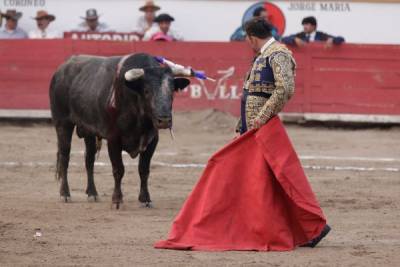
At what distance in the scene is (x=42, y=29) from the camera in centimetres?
1723

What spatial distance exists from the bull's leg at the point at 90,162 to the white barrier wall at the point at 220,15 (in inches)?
304

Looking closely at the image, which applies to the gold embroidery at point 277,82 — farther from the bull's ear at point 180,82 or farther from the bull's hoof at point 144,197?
the bull's hoof at point 144,197

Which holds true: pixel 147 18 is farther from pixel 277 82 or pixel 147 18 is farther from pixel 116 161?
pixel 277 82

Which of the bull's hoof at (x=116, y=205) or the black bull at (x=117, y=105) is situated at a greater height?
the black bull at (x=117, y=105)

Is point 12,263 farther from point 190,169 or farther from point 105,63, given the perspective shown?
point 190,169

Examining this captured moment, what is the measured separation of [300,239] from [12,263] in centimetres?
189

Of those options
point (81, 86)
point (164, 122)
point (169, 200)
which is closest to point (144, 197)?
point (169, 200)

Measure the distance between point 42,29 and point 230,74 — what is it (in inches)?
115

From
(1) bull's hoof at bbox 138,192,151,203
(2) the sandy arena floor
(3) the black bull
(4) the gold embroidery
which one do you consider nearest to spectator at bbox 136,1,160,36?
(2) the sandy arena floor

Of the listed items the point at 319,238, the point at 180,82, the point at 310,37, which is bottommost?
the point at 319,238

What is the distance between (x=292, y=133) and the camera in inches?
624

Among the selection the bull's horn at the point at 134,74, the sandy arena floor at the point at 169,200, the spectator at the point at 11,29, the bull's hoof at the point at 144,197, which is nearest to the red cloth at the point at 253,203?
the sandy arena floor at the point at 169,200

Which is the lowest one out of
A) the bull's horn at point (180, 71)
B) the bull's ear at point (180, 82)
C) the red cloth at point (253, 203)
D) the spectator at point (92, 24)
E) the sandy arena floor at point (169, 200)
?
the sandy arena floor at point (169, 200)

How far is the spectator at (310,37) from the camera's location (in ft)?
54.3
